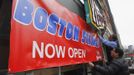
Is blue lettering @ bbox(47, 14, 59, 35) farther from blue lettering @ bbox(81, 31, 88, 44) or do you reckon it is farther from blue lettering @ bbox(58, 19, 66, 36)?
blue lettering @ bbox(81, 31, 88, 44)

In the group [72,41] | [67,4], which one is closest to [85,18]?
[67,4]

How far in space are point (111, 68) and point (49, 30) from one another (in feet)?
5.08

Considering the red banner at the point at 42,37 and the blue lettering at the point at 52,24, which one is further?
the blue lettering at the point at 52,24

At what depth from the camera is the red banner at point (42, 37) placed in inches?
93.0

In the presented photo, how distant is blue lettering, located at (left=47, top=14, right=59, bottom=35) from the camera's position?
10.5 feet

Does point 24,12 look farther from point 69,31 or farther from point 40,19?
point 69,31

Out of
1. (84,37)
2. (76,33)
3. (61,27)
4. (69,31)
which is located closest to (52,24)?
(61,27)

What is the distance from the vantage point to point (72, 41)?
13.5 feet

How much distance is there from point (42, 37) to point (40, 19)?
0.22 m

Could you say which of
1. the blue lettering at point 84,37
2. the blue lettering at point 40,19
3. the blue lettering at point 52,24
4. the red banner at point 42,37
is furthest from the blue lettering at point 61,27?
the blue lettering at point 84,37

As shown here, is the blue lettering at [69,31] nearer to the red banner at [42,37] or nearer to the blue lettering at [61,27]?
the red banner at [42,37]

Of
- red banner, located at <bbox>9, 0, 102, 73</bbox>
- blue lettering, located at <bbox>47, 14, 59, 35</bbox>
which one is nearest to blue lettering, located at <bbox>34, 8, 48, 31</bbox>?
red banner, located at <bbox>9, 0, 102, 73</bbox>

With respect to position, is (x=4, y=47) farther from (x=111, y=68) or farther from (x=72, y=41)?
(x=111, y=68)

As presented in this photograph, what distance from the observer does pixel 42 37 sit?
9.60 feet
